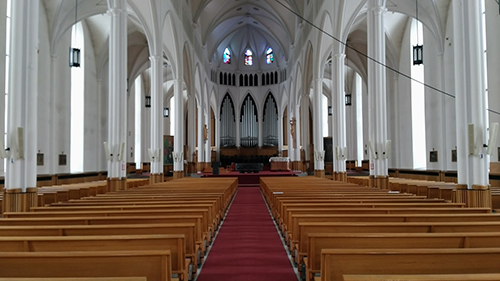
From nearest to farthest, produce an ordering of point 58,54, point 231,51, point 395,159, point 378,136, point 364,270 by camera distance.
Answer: point 364,270
point 378,136
point 58,54
point 395,159
point 231,51

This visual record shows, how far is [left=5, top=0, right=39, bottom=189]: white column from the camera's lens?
21.4ft

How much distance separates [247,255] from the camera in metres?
5.04

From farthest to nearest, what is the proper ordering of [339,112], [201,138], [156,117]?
[201,138]
[156,117]
[339,112]

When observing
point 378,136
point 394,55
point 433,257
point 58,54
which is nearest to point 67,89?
point 58,54

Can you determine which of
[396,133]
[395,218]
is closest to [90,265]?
[395,218]

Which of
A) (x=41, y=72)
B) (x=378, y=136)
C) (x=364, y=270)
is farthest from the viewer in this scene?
(x=41, y=72)

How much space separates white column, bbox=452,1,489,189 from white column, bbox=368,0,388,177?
13.1 feet

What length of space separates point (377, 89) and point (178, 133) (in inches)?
414

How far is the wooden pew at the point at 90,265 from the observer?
251 centimetres

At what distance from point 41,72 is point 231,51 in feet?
70.5

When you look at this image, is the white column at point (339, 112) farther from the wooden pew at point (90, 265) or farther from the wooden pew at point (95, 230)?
the wooden pew at point (90, 265)

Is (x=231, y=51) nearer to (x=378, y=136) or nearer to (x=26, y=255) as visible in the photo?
(x=378, y=136)

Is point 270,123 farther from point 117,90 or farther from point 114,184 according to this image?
point 114,184

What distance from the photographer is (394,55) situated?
67.1ft
